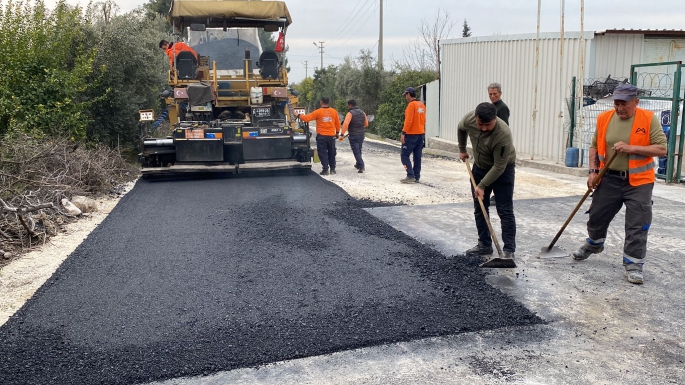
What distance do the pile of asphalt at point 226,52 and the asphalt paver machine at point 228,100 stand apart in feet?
0.07

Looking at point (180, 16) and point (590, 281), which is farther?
point (180, 16)


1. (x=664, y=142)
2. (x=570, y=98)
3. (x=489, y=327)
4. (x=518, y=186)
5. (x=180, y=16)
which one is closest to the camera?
(x=489, y=327)

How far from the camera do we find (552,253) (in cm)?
562

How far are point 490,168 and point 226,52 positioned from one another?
809 cm

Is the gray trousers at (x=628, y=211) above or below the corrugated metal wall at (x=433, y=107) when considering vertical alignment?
below

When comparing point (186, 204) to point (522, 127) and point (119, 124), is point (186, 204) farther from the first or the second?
point (522, 127)

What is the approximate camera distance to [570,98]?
39.8 ft

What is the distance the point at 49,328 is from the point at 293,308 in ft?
5.40

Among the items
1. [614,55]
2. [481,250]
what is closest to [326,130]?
[481,250]

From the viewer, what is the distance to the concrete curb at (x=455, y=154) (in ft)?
37.4

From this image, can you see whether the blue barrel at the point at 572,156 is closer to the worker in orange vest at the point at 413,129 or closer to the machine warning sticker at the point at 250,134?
the worker in orange vest at the point at 413,129

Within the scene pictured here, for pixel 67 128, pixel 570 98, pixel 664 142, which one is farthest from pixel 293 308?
pixel 570 98

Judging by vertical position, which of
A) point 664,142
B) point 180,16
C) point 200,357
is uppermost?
point 180,16

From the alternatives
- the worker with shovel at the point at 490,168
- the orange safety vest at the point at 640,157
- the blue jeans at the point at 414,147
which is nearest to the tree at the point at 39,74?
the blue jeans at the point at 414,147
